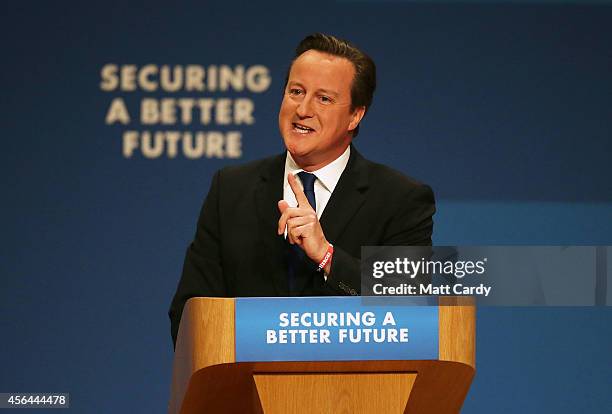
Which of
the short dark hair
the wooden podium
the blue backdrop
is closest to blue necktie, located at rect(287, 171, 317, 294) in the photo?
the short dark hair

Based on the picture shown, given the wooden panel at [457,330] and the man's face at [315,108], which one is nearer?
the wooden panel at [457,330]

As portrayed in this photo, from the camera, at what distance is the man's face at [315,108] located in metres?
2.98

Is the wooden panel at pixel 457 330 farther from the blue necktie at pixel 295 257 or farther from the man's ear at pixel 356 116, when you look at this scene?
the man's ear at pixel 356 116

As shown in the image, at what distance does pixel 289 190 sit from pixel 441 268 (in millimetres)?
631

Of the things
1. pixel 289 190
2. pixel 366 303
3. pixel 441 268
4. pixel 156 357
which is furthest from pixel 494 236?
pixel 366 303

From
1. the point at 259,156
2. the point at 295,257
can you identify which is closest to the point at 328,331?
the point at 295,257

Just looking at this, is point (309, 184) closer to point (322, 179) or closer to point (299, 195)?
point (322, 179)

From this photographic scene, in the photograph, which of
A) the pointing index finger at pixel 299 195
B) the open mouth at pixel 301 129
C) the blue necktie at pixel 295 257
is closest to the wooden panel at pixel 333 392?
the pointing index finger at pixel 299 195

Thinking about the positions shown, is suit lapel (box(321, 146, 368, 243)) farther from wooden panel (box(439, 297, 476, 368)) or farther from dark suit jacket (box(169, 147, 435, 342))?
wooden panel (box(439, 297, 476, 368))

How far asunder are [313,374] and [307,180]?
86 centimetres

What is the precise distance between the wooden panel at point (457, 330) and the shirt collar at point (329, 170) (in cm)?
86

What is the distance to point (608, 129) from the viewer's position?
14.4 ft

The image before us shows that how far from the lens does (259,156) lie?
169 inches

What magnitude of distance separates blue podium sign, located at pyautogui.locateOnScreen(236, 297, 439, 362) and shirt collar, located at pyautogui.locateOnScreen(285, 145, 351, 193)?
2.82 ft
